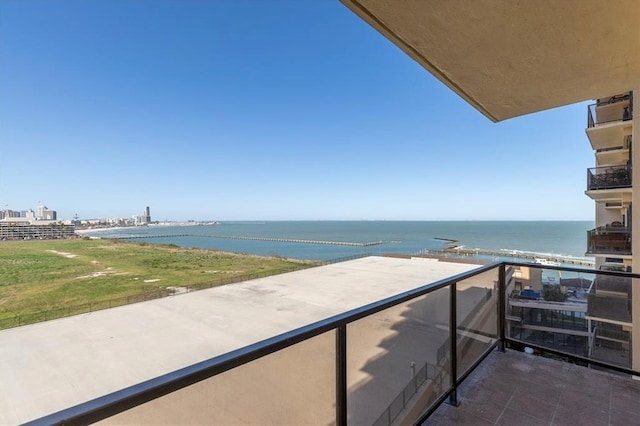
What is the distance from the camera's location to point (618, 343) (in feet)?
9.00

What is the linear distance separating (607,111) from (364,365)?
12.1 metres

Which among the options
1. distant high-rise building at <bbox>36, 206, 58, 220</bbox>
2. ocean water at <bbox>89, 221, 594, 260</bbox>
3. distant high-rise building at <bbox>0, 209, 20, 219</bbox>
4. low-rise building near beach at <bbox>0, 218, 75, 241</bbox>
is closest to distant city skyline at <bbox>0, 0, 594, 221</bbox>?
ocean water at <bbox>89, 221, 594, 260</bbox>

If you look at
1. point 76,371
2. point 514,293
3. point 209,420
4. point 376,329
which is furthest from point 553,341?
point 76,371

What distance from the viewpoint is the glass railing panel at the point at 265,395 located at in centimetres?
75

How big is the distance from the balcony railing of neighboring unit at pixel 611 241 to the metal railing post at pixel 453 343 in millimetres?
8111

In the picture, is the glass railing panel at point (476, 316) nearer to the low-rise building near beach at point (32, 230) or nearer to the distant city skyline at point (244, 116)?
the distant city skyline at point (244, 116)

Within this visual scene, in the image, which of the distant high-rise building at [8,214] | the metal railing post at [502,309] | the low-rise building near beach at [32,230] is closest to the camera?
the metal railing post at [502,309]

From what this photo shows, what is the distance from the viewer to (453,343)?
1959mm

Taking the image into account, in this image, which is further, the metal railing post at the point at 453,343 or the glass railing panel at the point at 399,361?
the metal railing post at the point at 453,343

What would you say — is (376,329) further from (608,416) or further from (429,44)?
(608,416)

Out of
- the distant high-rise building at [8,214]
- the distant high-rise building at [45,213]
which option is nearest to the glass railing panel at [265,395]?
the distant high-rise building at [8,214]

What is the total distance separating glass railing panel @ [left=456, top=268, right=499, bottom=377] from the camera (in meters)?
2.06

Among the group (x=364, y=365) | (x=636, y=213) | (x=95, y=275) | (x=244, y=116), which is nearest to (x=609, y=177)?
(x=636, y=213)

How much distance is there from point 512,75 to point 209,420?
8.24 ft
